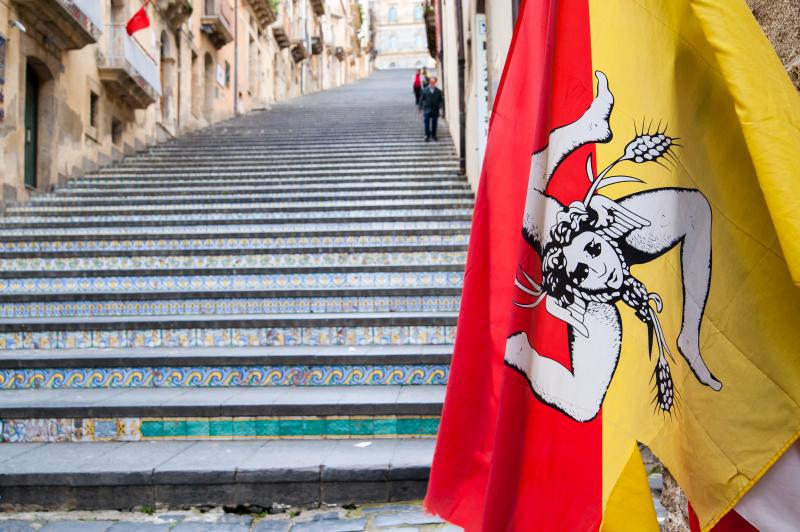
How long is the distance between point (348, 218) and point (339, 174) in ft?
9.71

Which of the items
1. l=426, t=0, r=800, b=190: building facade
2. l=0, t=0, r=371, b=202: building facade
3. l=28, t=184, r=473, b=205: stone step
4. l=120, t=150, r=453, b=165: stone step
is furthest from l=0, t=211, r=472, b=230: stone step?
l=120, t=150, r=453, b=165: stone step

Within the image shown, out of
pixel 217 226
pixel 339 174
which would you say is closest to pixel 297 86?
pixel 339 174

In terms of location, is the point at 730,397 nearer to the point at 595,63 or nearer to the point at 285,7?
the point at 595,63

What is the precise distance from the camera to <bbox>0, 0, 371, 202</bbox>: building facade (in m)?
10.1

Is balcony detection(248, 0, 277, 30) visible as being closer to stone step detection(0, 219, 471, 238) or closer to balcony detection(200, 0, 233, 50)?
balcony detection(200, 0, 233, 50)

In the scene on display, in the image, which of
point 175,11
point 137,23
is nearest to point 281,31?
point 175,11

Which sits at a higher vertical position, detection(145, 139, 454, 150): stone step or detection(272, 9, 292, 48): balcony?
detection(272, 9, 292, 48): balcony

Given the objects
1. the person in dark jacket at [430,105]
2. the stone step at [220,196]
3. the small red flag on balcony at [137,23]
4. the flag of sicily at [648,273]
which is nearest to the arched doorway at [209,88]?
the small red flag on balcony at [137,23]

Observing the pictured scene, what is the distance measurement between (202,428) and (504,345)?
9.87 feet

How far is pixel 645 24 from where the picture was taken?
136 centimetres

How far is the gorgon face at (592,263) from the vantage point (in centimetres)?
137

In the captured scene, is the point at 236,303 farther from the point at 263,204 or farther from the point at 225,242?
the point at 263,204

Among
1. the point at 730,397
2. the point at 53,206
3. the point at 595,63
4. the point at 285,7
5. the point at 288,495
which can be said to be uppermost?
the point at 285,7

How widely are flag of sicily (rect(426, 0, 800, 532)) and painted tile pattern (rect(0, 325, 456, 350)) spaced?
12.8 ft
